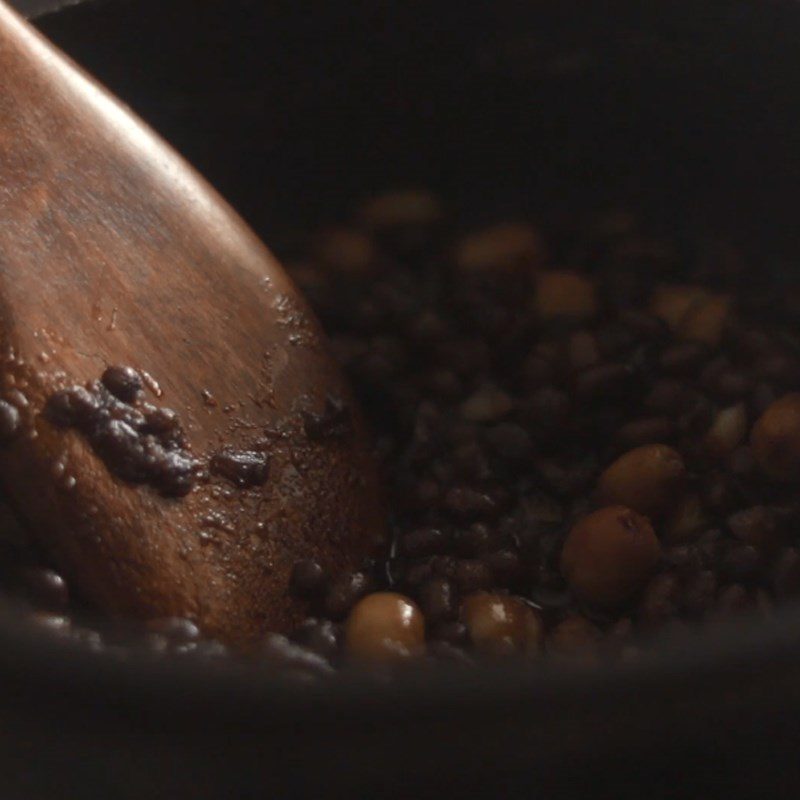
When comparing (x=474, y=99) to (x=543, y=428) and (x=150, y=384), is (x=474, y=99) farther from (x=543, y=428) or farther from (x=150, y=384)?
(x=150, y=384)

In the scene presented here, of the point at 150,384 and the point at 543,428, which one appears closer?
the point at 150,384

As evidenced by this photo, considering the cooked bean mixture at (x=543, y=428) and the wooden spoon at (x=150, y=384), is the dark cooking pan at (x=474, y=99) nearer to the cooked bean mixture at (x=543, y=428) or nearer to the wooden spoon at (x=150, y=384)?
the cooked bean mixture at (x=543, y=428)

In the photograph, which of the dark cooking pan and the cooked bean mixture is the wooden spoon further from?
the dark cooking pan

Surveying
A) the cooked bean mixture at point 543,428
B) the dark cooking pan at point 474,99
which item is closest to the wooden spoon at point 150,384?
the cooked bean mixture at point 543,428

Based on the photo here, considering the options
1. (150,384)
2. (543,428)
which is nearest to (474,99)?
(543,428)

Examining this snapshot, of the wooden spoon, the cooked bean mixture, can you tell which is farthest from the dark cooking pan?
the wooden spoon
